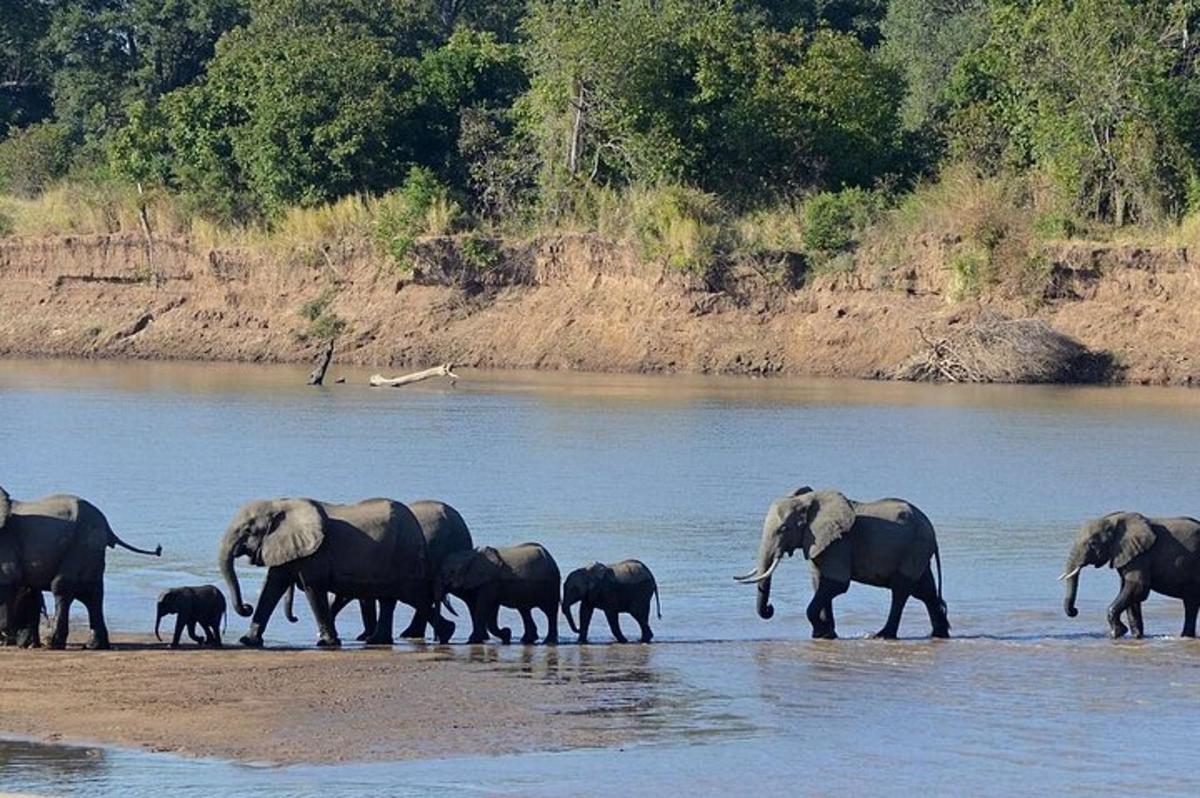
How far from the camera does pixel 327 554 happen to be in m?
17.7

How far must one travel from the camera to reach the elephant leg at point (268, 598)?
17.4 metres

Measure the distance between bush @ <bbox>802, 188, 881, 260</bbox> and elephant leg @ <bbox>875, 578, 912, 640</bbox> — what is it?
96.5 feet

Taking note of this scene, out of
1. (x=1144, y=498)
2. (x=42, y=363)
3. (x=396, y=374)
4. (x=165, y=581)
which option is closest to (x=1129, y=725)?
(x=165, y=581)

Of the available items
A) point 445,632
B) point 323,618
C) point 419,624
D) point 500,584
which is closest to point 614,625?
point 500,584

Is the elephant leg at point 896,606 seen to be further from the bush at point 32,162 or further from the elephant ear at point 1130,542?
the bush at point 32,162

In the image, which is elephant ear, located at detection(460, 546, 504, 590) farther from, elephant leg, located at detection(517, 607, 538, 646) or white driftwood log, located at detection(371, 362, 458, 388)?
white driftwood log, located at detection(371, 362, 458, 388)

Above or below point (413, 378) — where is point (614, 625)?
below

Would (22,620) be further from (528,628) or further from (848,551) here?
(848,551)

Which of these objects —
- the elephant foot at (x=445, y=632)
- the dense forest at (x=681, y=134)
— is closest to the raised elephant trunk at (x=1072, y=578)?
the elephant foot at (x=445, y=632)

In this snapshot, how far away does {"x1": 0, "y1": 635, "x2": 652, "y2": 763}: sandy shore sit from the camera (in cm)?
1352

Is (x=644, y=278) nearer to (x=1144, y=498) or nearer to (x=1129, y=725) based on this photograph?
(x=1144, y=498)

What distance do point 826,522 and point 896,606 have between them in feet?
2.68

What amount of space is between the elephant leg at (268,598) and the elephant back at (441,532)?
105cm

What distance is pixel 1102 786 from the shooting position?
12.7m
